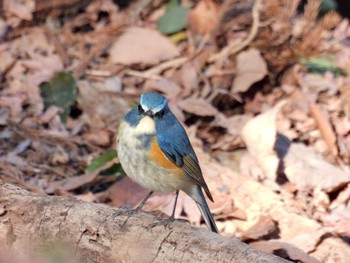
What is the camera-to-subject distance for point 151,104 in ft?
12.0

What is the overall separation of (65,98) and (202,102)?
1.21m

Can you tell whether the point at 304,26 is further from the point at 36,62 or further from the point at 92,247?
the point at 92,247

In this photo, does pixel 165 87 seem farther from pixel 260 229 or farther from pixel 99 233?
pixel 99 233

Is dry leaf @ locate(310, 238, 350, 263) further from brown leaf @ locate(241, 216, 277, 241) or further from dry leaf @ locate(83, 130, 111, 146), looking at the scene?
dry leaf @ locate(83, 130, 111, 146)

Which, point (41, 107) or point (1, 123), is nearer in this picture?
point (1, 123)

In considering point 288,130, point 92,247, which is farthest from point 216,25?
point 92,247

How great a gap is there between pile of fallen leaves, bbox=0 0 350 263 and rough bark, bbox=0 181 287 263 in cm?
110

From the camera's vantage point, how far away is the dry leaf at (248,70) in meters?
6.43

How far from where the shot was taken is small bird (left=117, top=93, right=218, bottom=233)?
12.1 feet

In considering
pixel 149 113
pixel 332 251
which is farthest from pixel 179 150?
pixel 332 251

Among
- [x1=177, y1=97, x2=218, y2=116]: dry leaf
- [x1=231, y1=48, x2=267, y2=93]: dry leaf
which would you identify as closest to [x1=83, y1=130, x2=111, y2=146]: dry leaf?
[x1=177, y1=97, x2=218, y2=116]: dry leaf

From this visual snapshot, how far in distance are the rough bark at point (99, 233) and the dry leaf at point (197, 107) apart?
8.68ft

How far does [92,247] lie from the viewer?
10.5ft

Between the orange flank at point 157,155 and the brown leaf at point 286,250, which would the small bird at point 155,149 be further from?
the brown leaf at point 286,250
